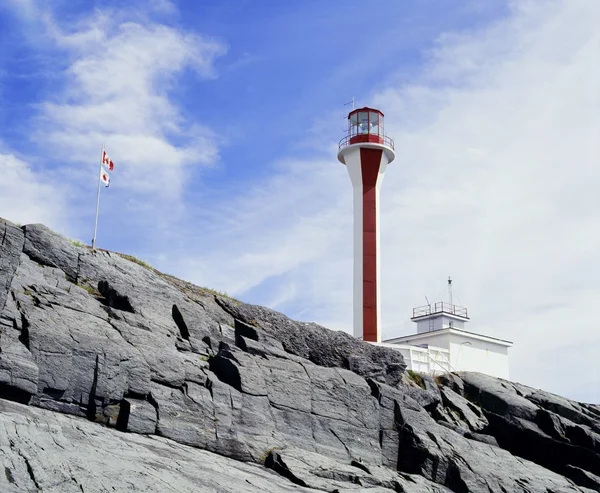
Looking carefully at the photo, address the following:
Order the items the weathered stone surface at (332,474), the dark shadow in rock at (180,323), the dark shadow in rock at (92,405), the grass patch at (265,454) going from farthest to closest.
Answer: the dark shadow in rock at (180,323) < the grass patch at (265,454) < the weathered stone surface at (332,474) < the dark shadow in rock at (92,405)

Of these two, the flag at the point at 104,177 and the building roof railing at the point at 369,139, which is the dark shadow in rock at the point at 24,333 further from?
the building roof railing at the point at 369,139

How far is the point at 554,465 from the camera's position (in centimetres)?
3020

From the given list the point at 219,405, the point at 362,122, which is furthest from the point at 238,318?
the point at 362,122

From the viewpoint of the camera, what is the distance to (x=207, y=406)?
22.5 m

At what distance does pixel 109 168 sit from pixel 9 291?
476 inches

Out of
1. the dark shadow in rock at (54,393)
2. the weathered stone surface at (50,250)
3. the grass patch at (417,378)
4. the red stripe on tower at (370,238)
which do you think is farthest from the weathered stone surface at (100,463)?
the red stripe on tower at (370,238)

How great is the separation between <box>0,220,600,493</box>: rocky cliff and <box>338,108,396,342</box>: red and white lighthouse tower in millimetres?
12593

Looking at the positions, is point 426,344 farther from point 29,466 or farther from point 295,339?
point 29,466

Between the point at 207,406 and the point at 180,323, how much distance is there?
4.74m

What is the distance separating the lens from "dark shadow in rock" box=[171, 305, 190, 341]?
26.2 metres

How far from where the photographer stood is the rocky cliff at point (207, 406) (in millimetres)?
18422

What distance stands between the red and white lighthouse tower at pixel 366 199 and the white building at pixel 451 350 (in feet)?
6.87

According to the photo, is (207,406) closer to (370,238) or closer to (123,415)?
(123,415)

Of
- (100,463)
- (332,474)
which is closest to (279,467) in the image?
(332,474)
